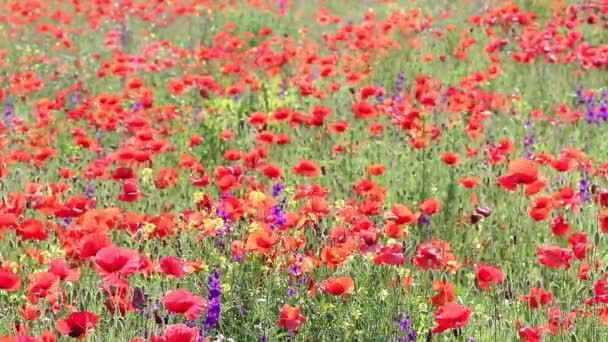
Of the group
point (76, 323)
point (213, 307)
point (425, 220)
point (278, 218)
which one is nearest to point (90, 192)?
point (278, 218)

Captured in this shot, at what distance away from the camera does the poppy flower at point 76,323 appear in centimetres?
211

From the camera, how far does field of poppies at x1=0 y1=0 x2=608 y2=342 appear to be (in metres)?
2.56

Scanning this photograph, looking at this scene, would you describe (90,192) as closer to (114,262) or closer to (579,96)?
(114,262)

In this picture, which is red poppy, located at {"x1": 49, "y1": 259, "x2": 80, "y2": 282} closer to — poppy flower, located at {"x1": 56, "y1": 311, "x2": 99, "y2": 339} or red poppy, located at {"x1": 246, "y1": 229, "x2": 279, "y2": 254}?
poppy flower, located at {"x1": 56, "y1": 311, "x2": 99, "y2": 339}

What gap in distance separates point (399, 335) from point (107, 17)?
808 centimetres

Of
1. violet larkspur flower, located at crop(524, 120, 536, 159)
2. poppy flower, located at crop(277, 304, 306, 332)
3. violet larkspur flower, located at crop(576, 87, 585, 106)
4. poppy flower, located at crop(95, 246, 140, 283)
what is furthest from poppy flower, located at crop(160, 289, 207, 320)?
violet larkspur flower, located at crop(576, 87, 585, 106)

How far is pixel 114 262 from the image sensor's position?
7.18 feet

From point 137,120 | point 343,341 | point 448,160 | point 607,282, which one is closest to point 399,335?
point 343,341

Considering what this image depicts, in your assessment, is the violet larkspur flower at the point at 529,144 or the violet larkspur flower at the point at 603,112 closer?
the violet larkspur flower at the point at 529,144

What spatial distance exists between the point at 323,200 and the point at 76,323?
3.50 feet

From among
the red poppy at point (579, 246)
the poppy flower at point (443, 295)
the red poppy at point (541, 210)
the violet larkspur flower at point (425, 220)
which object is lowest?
the violet larkspur flower at point (425, 220)

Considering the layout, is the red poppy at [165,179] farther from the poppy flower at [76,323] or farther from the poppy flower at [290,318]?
A: the poppy flower at [76,323]

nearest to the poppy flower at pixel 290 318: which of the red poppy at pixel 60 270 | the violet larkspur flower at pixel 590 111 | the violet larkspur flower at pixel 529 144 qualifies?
the red poppy at pixel 60 270

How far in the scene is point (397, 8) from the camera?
9234mm
